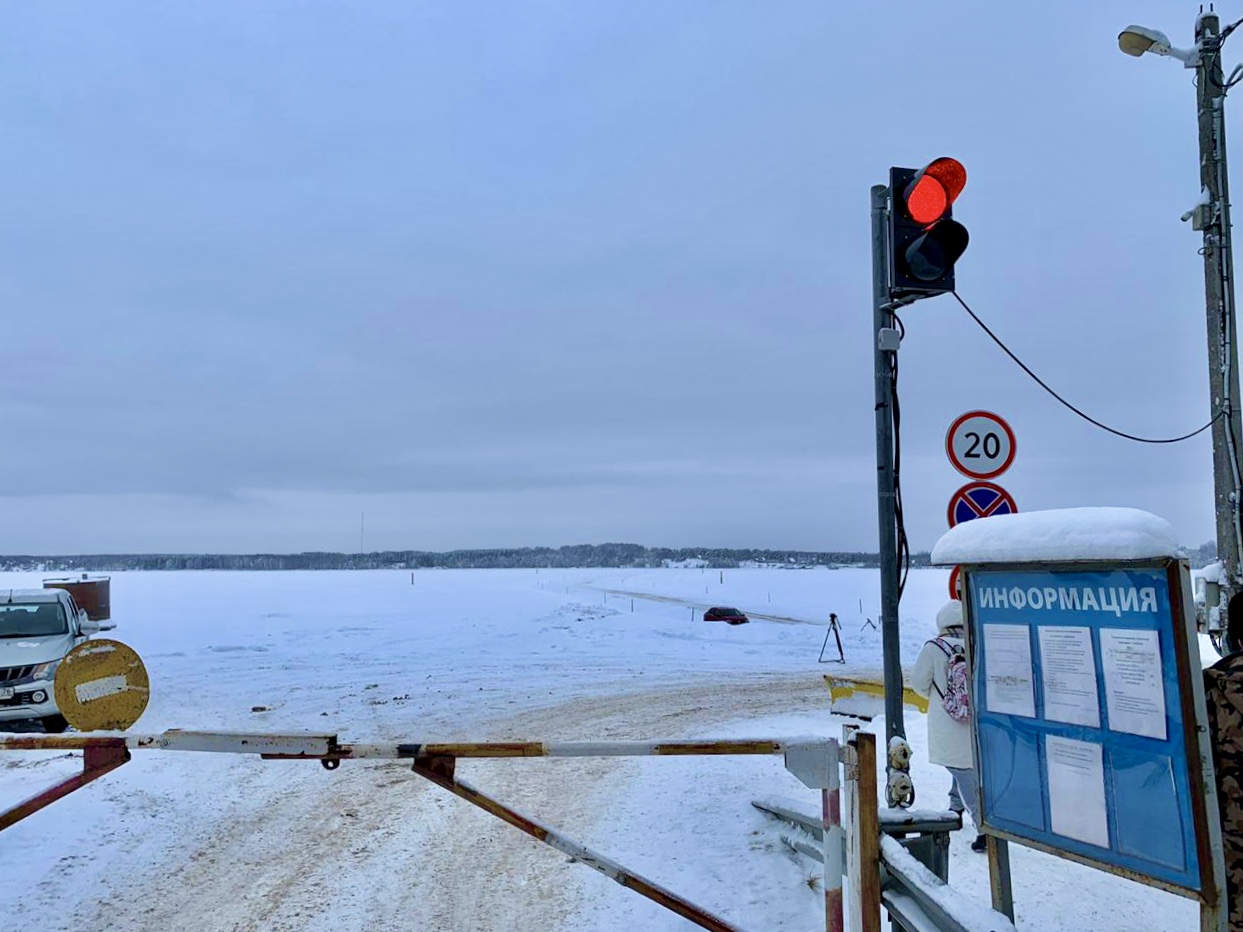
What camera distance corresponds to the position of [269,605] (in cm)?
3819

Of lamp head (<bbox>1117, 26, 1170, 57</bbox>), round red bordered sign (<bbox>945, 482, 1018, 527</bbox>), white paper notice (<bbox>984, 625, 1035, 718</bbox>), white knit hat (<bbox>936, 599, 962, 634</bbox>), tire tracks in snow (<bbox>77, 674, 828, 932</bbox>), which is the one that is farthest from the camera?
lamp head (<bbox>1117, 26, 1170, 57</bbox>)

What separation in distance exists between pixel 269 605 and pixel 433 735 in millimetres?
30601

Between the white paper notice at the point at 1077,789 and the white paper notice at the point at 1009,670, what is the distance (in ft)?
0.60

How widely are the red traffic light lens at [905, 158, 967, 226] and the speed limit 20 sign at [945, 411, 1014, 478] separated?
5.83ft

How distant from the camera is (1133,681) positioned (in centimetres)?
326

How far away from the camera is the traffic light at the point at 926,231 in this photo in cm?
573

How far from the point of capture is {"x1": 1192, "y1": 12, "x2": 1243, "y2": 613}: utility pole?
8992mm

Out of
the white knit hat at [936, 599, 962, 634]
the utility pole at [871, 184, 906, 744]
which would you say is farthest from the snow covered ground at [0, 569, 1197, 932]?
the white knit hat at [936, 599, 962, 634]

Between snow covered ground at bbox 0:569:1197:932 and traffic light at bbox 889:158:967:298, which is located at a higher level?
traffic light at bbox 889:158:967:298

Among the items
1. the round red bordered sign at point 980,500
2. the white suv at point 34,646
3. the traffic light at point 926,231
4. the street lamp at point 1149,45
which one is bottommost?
the white suv at point 34,646

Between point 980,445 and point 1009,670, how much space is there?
3461mm

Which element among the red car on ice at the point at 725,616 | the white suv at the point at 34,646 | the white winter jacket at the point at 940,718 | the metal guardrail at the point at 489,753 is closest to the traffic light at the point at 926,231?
the white winter jacket at the point at 940,718

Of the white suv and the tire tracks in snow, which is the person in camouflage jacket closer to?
the tire tracks in snow

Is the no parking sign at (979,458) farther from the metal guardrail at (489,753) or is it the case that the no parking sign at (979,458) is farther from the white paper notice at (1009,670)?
the metal guardrail at (489,753)
